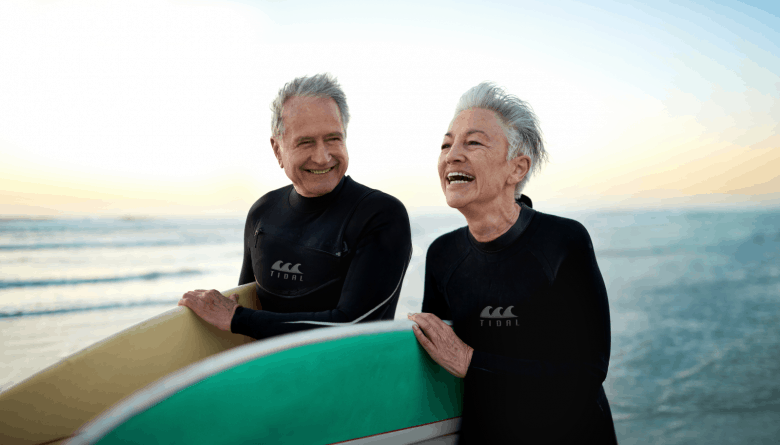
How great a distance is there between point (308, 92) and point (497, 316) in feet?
3.67

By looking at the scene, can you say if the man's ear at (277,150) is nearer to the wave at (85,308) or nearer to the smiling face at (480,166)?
the smiling face at (480,166)

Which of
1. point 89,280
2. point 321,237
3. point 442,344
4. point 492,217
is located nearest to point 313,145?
point 321,237

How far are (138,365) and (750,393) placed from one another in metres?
4.38

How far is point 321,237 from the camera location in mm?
1939

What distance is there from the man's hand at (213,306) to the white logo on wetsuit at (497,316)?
985 mm

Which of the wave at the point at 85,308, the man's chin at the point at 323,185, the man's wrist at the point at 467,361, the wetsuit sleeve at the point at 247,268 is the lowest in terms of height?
the wave at the point at 85,308

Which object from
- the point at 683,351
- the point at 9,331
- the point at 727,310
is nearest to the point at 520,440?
the point at 683,351

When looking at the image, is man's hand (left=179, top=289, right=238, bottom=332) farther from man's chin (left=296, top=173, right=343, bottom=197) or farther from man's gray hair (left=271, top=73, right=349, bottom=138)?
man's gray hair (left=271, top=73, right=349, bottom=138)

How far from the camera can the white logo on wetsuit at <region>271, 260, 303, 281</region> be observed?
6.48 ft

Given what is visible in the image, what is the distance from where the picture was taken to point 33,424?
1665 millimetres

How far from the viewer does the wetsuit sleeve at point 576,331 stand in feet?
4.40

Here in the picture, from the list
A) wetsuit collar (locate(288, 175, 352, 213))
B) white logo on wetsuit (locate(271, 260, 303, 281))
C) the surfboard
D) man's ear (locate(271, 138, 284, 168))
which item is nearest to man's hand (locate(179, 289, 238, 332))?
white logo on wetsuit (locate(271, 260, 303, 281))

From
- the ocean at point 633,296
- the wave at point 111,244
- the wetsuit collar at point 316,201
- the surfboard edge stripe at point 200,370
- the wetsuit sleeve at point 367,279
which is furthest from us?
the wave at point 111,244

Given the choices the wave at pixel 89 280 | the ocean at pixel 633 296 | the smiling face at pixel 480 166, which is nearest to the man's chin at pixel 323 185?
the smiling face at pixel 480 166
